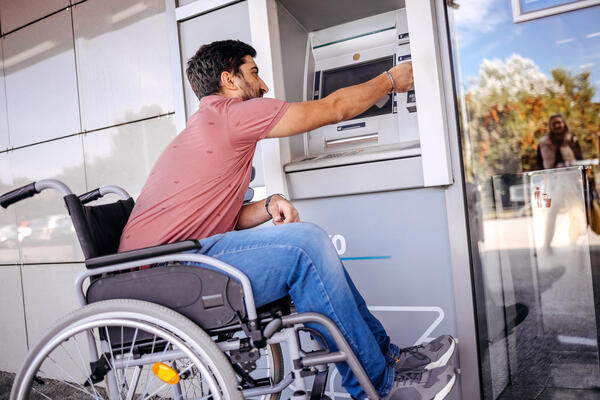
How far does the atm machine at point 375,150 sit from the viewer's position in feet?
5.97

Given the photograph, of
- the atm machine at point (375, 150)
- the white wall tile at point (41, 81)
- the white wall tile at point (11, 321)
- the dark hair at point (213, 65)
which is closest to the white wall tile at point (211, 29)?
the atm machine at point (375, 150)

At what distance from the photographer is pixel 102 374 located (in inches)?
52.3

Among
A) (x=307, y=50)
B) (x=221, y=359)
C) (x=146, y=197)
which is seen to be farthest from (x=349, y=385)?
(x=307, y=50)

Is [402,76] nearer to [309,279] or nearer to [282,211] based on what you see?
[282,211]

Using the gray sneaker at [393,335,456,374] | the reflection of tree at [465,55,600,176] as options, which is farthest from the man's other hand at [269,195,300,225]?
the reflection of tree at [465,55,600,176]

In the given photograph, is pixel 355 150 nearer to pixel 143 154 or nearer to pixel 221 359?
pixel 221 359

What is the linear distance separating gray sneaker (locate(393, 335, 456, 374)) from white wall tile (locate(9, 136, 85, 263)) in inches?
95.5

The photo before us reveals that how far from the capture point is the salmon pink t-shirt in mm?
1498

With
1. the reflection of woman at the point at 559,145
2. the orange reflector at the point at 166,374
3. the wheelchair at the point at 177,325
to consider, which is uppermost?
the reflection of woman at the point at 559,145

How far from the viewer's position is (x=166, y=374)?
1.27 metres

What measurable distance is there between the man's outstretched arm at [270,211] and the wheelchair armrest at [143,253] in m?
0.43

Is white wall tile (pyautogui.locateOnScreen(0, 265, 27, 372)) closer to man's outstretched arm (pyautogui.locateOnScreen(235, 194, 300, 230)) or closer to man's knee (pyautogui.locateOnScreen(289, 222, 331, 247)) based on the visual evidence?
man's outstretched arm (pyautogui.locateOnScreen(235, 194, 300, 230))

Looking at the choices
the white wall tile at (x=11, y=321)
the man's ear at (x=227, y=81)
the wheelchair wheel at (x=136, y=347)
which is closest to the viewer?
the wheelchair wheel at (x=136, y=347)

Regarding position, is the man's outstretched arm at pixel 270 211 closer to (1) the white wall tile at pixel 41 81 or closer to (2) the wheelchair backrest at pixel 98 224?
(2) the wheelchair backrest at pixel 98 224
